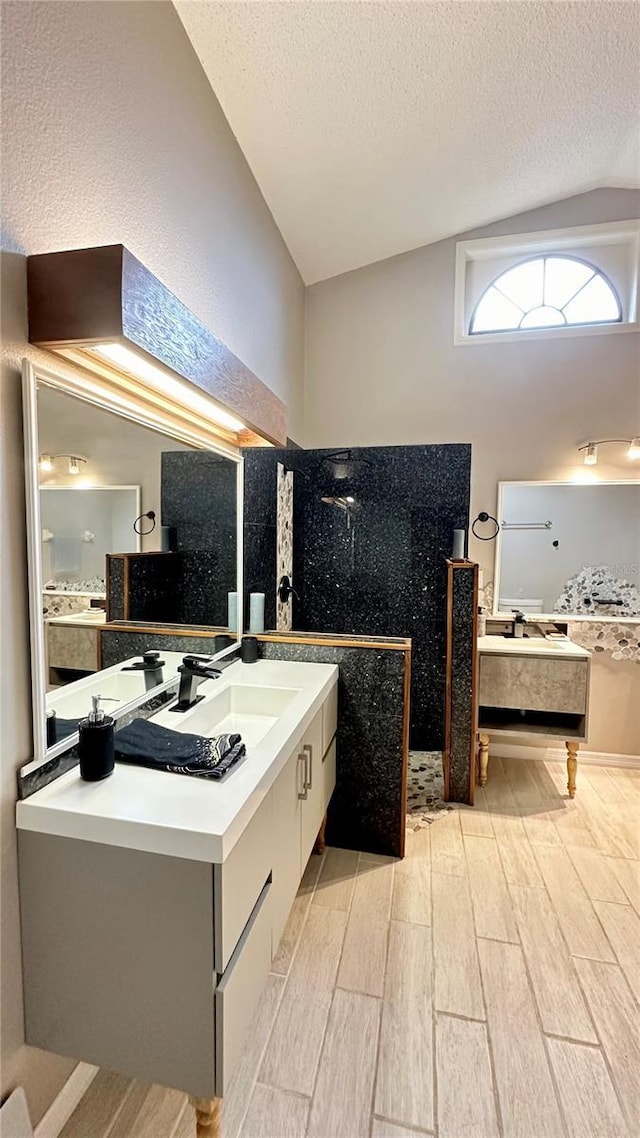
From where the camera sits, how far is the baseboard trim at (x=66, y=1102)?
3.95 ft

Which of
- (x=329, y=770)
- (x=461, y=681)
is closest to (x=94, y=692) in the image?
(x=329, y=770)

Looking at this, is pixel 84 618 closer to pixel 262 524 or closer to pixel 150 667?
pixel 150 667

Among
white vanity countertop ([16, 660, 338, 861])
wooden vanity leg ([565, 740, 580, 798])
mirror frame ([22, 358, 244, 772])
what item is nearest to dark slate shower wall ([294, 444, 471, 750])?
wooden vanity leg ([565, 740, 580, 798])

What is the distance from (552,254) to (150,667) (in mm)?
3650

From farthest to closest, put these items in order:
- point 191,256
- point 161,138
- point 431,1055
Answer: point 191,256
point 161,138
point 431,1055

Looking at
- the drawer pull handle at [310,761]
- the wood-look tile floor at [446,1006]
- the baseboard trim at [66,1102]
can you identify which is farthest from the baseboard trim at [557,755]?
the baseboard trim at [66,1102]

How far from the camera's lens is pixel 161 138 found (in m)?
1.56

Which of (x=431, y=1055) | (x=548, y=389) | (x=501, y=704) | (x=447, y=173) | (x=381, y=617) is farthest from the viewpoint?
(x=381, y=617)

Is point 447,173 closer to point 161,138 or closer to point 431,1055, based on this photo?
point 161,138

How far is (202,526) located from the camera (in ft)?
6.82

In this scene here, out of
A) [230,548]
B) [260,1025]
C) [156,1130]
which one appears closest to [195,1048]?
[156,1130]

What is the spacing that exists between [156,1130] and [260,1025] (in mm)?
360

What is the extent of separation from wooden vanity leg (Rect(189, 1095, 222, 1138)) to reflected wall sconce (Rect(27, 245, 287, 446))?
1655 mm

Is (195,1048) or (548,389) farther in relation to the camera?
(548,389)
